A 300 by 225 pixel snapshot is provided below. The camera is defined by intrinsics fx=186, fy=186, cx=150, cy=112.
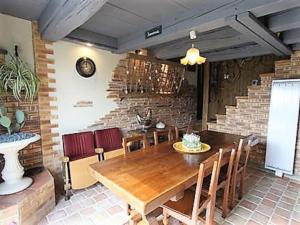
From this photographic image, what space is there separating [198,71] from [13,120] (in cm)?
498

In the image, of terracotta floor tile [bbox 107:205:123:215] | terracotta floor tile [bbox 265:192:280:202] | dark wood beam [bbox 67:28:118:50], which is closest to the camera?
terracotta floor tile [bbox 107:205:123:215]

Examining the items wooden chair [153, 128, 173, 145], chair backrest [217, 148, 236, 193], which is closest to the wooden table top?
chair backrest [217, 148, 236, 193]

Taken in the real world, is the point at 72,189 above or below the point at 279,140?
below

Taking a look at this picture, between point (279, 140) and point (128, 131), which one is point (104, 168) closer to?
point (128, 131)

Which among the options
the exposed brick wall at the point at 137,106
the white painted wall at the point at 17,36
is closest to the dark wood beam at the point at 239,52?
the exposed brick wall at the point at 137,106

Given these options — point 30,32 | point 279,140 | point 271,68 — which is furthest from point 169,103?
point 30,32

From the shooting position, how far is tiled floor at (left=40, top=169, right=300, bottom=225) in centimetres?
214

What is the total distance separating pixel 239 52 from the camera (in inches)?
149

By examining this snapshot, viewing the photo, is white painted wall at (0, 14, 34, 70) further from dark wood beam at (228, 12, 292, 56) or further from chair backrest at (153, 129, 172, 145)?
dark wood beam at (228, 12, 292, 56)

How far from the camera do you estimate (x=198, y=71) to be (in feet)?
19.3

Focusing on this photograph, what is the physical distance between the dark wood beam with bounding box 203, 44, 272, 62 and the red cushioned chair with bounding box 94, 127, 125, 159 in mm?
2743

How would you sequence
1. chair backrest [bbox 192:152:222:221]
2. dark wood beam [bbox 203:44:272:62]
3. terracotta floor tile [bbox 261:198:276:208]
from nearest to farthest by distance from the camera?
1. chair backrest [bbox 192:152:222:221]
2. terracotta floor tile [bbox 261:198:276:208]
3. dark wood beam [bbox 203:44:272:62]

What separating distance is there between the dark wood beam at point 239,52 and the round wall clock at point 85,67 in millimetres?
2694

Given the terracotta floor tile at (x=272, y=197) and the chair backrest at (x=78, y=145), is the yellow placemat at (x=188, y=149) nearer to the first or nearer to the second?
the terracotta floor tile at (x=272, y=197)
